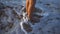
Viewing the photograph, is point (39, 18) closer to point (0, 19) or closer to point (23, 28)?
point (23, 28)

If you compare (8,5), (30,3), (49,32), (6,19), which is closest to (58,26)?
(49,32)

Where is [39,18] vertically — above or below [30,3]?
below

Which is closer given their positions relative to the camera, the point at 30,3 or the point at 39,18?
the point at 30,3

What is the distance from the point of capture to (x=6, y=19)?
1549mm

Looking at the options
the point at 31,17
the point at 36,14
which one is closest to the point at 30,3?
the point at 31,17

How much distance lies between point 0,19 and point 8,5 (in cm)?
30

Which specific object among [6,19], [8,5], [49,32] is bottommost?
[49,32]

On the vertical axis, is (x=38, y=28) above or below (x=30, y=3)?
below

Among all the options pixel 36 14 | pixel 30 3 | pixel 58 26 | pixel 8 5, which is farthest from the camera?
pixel 8 5

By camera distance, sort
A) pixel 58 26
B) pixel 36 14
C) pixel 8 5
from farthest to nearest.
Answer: pixel 8 5
pixel 36 14
pixel 58 26

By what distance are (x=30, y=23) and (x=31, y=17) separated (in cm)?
7

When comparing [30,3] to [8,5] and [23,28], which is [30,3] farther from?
[8,5]

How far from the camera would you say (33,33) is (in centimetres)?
140

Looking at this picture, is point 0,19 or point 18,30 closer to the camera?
point 18,30
